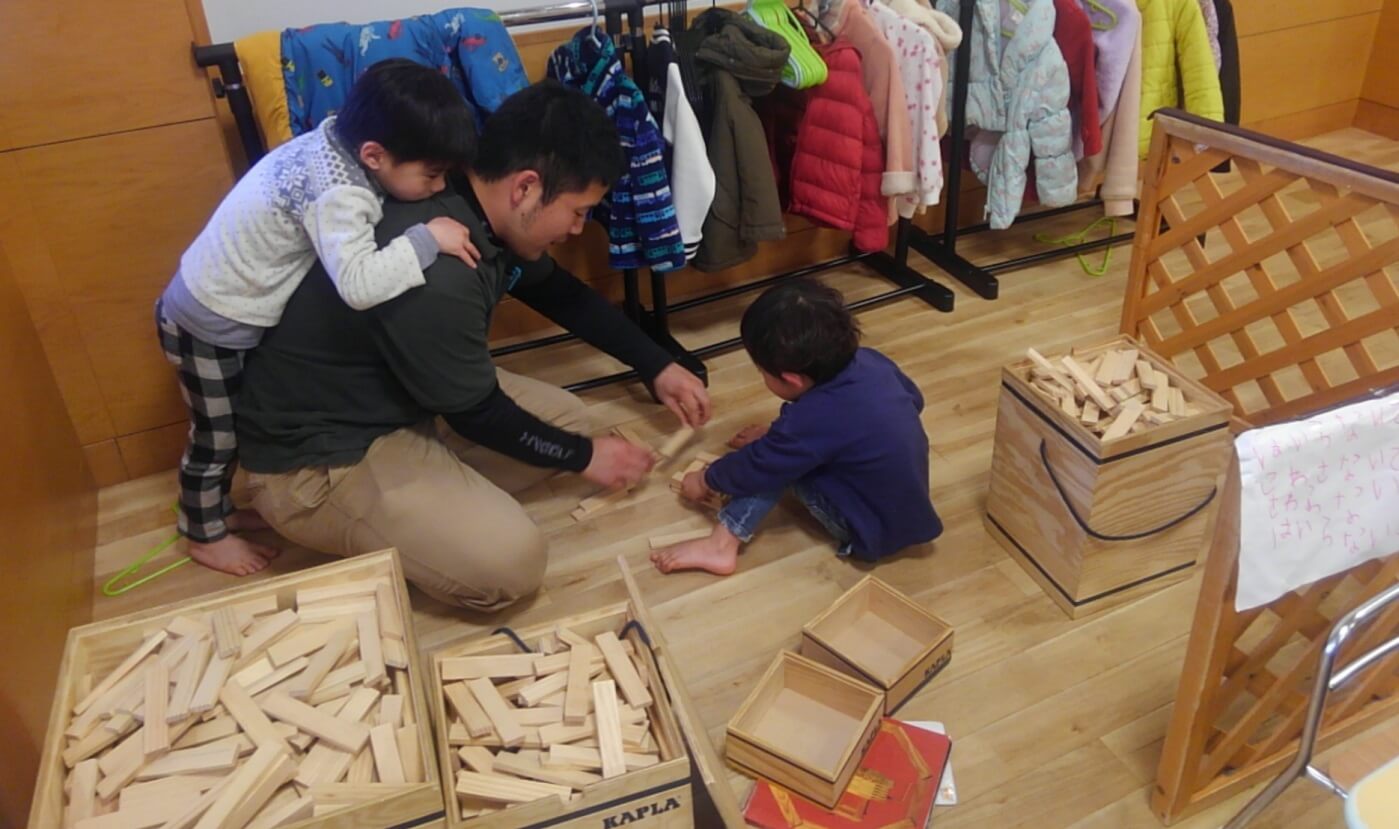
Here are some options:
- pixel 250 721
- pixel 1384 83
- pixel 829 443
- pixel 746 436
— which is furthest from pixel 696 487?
pixel 1384 83

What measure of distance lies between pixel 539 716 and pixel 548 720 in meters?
0.02

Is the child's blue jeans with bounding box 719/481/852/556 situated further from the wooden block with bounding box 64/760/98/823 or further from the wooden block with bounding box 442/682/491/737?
the wooden block with bounding box 64/760/98/823

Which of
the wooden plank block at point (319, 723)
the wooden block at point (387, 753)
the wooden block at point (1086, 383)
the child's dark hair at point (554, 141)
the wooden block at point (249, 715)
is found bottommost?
the wooden block at point (387, 753)

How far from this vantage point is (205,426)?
1.97 meters

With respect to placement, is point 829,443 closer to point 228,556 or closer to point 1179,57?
point 228,556

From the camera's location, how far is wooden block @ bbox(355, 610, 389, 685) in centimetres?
144

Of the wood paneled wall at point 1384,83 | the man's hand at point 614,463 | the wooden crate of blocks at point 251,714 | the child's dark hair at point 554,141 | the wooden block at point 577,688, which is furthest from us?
the wood paneled wall at point 1384,83

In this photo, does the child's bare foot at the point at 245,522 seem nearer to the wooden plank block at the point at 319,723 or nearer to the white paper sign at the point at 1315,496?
the wooden plank block at the point at 319,723

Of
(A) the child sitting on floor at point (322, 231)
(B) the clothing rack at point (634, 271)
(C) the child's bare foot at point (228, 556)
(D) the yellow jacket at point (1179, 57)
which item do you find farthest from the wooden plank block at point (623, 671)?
(D) the yellow jacket at point (1179, 57)

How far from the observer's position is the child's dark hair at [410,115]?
1.66m

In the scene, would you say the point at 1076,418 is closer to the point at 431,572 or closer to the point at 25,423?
the point at 431,572

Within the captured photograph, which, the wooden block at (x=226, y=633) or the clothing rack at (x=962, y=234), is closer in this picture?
the wooden block at (x=226, y=633)

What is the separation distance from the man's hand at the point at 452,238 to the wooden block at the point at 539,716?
2.47 ft

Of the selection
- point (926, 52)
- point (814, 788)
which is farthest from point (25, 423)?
point (926, 52)
